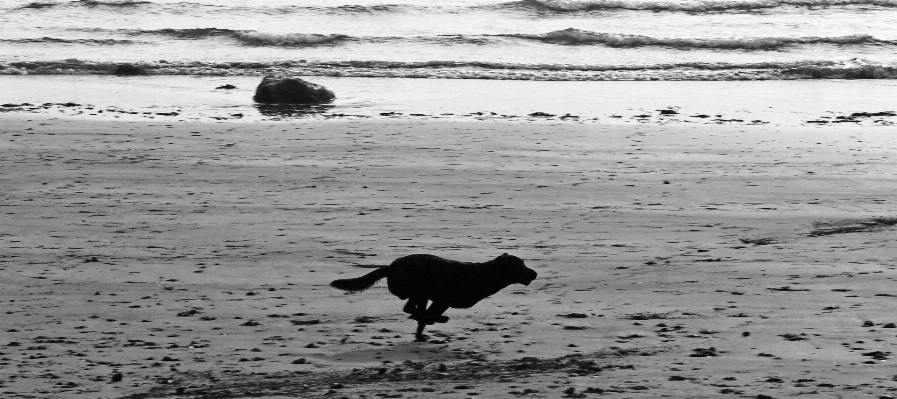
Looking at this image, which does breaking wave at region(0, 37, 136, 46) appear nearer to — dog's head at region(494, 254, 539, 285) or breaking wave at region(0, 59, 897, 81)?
breaking wave at region(0, 59, 897, 81)

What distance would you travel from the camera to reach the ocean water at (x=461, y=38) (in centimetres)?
1931

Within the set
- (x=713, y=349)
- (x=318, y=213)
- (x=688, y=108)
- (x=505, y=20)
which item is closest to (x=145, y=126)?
(x=318, y=213)

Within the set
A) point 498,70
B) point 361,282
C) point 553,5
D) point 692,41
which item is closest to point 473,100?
point 498,70

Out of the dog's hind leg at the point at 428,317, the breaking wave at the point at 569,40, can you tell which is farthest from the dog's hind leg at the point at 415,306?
the breaking wave at the point at 569,40

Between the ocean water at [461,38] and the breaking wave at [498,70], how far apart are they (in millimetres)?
34

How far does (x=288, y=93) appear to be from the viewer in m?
15.0

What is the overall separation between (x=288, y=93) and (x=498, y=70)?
5240 millimetres

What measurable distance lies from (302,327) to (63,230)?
2943 millimetres

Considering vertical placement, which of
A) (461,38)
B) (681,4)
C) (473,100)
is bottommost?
(473,100)

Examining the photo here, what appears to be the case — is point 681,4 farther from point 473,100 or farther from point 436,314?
point 436,314

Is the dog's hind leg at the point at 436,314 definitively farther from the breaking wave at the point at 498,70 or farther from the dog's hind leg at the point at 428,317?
the breaking wave at the point at 498,70

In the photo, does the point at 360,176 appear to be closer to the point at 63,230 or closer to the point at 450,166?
the point at 450,166

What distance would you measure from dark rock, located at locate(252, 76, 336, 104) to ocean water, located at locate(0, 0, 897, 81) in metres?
3.60

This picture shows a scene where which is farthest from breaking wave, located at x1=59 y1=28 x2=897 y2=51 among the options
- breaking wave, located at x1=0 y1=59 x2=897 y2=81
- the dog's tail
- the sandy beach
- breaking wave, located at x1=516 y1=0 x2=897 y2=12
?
the dog's tail
